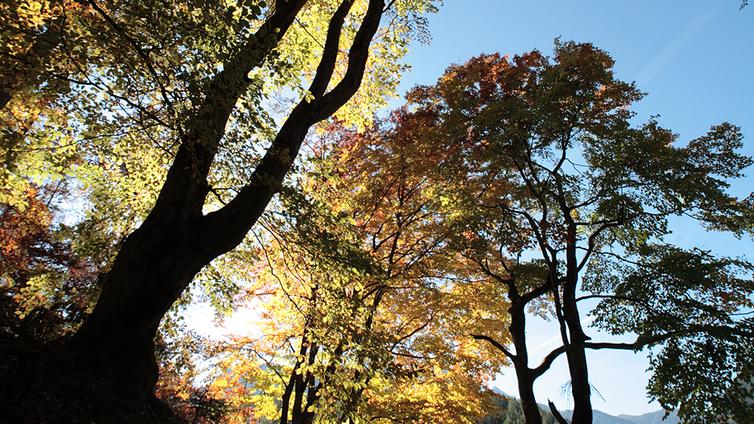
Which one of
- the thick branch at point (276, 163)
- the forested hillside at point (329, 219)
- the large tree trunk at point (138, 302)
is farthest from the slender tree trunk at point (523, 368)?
the large tree trunk at point (138, 302)

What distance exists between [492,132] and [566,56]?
10.5ft

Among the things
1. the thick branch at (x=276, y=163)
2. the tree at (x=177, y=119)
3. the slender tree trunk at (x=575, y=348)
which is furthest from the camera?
the slender tree trunk at (x=575, y=348)

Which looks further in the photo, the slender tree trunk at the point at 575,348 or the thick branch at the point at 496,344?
the thick branch at the point at 496,344

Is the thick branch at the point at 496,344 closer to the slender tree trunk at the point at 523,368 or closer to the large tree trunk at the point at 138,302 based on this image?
the slender tree trunk at the point at 523,368

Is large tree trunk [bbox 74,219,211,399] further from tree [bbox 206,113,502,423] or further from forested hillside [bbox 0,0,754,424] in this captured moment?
→ tree [bbox 206,113,502,423]

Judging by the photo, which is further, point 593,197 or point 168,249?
point 593,197

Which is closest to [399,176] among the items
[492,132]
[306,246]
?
[492,132]

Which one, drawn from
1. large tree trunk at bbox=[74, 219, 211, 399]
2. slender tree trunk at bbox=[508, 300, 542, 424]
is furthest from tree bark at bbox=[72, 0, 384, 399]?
slender tree trunk at bbox=[508, 300, 542, 424]

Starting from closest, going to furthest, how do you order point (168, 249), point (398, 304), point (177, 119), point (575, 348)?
point (177, 119) < point (168, 249) < point (575, 348) < point (398, 304)

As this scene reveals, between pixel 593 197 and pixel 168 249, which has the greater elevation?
pixel 593 197

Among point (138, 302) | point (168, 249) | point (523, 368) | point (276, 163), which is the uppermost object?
point (276, 163)

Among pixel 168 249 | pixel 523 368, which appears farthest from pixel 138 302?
pixel 523 368

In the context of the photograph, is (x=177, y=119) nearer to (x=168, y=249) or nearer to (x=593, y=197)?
(x=168, y=249)

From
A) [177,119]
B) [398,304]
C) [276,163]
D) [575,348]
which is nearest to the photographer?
[177,119]
